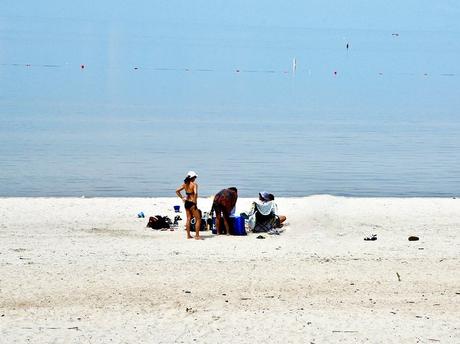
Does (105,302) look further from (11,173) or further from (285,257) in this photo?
(11,173)

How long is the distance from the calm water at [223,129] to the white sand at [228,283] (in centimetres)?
813

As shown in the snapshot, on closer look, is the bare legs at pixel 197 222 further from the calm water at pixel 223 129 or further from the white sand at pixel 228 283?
the calm water at pixel 223 129

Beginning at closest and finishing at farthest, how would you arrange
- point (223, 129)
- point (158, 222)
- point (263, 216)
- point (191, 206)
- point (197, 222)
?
point (197, 222), point (191, 206), point (263, 216), point (158, 222), point (223, 129)

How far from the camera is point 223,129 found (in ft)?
138

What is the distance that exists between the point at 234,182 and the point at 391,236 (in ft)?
35.2

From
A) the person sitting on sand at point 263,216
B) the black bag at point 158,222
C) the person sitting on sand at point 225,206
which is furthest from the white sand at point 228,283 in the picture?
the person sitting on sand at point 263,216

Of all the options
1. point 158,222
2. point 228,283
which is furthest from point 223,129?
point 228,283

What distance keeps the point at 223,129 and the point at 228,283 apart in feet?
96.8

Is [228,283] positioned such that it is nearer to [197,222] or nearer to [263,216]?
[197,222]

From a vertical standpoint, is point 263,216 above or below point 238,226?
above

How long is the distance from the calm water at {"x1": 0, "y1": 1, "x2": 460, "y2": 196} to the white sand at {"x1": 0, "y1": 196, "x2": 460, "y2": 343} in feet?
26.7

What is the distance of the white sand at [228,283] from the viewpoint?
1066 cm

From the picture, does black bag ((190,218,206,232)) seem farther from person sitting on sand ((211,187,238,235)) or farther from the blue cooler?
the blue cooler

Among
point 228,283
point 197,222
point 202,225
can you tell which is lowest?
point 228,283
